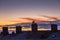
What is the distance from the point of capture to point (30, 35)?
41.8m

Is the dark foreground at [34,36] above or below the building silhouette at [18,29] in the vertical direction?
below

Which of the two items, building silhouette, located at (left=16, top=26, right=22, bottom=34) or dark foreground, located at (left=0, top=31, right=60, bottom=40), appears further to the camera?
building silhouette, located at (left=16, top=26, right=22, bottom=34)

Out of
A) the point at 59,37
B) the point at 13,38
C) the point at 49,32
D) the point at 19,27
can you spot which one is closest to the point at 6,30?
the point at 19,27

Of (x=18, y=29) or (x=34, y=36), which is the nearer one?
(x=34, y=36)

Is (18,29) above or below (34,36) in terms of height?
above

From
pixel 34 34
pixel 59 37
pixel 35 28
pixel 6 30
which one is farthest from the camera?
pixel 6 30

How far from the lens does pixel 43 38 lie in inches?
1559

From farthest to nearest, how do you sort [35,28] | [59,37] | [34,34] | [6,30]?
1. [6,30]
2. [35,28]
3. [34,34]
4. [59,37]

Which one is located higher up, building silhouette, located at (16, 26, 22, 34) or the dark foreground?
building silhouette, located at (16, 26, 22, 34)

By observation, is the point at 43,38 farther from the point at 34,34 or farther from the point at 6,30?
the point at 6,30

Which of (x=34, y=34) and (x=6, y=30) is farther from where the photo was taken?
(x=6, y=30)

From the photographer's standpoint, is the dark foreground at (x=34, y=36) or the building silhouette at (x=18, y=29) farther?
the building silhouette at (x=18, y=29)

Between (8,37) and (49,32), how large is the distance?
814 cm

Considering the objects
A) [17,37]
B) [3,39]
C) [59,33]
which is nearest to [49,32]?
[59,33]
